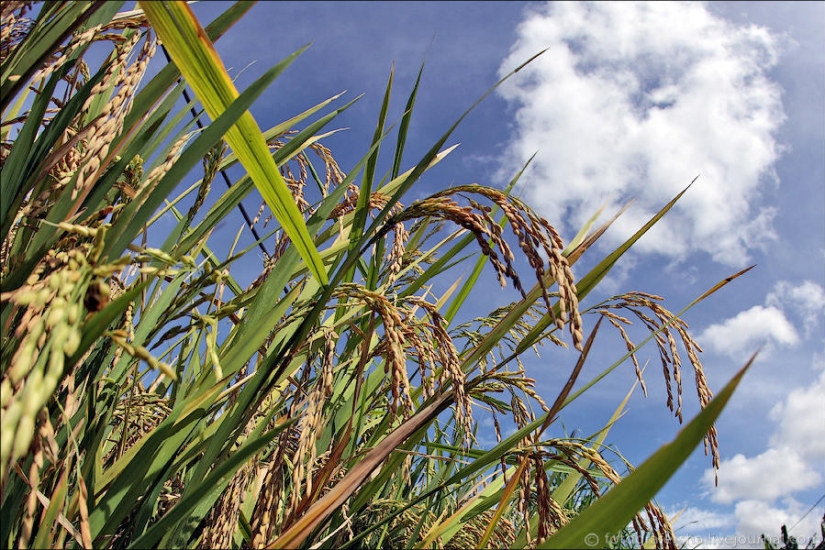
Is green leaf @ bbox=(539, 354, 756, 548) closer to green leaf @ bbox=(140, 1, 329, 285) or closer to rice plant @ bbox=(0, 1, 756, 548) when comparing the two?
rice plant @ bbox=(0, 1, 756, 548)

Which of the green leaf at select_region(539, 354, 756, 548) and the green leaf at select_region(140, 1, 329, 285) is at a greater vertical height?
the green leaf at select_region(140, 1, 329, 285)

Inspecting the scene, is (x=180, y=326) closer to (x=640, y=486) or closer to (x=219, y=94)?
(x=219, y=94)

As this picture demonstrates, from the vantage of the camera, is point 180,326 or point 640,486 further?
point 180,326

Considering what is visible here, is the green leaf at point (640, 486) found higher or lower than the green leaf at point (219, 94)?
lower

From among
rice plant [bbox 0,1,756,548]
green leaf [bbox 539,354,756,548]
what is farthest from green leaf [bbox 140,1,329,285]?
green leaf [bbox 539,354,756,548]

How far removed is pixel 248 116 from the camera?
88cm

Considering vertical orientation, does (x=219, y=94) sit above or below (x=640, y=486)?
above

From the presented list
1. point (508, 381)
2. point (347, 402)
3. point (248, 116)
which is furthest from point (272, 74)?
point (347, 402)

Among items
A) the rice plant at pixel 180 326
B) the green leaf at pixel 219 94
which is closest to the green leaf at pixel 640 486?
the rice plant at pixel 180 326

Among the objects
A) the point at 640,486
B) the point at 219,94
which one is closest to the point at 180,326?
the point at 219,94

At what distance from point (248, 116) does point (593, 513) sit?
0.74 meters

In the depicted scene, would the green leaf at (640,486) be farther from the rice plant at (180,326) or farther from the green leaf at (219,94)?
the green leaf at (219,94)

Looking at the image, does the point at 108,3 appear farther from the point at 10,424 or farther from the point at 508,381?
the point at 508,381

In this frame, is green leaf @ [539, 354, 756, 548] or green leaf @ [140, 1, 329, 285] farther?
green leaf @ [140, 1, 329, 285]
